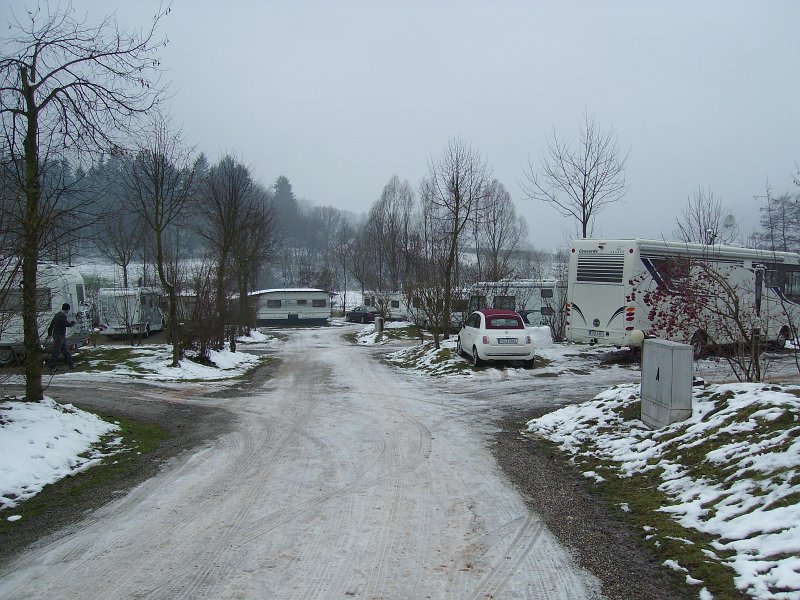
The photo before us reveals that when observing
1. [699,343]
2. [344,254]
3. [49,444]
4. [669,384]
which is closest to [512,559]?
[669,384]

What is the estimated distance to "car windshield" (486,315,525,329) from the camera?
669 inches

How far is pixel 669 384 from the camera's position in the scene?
7.60m

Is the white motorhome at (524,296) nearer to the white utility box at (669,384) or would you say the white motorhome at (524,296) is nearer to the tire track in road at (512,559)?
the white utility box at (669,384)

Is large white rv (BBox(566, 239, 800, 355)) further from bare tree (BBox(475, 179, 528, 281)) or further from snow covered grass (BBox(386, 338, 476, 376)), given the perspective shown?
bare tree (BBox(475, 179, 528, 281))

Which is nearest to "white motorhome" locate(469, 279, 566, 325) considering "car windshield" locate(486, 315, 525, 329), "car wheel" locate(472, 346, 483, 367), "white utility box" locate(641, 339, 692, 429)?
"car windshield" locate(486, 315, 525, 329)

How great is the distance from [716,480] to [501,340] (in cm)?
1106

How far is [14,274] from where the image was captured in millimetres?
7746

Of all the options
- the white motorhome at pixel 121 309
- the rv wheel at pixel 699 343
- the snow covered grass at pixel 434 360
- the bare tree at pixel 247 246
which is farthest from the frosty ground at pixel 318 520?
the white motorhome at pixel 121 309

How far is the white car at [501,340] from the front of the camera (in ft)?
55.0

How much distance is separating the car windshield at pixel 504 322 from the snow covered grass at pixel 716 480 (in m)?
7.92

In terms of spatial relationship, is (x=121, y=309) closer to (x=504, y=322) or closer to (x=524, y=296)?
(x=524, y=296)

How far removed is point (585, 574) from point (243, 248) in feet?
95.4

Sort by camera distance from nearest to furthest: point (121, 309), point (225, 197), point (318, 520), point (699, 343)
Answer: point (318, 520) < point (699, 343) < point (225, 197) < point (121, 309)

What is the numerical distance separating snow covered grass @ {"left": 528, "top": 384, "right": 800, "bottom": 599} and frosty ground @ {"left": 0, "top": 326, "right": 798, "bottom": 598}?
3.8 inches
